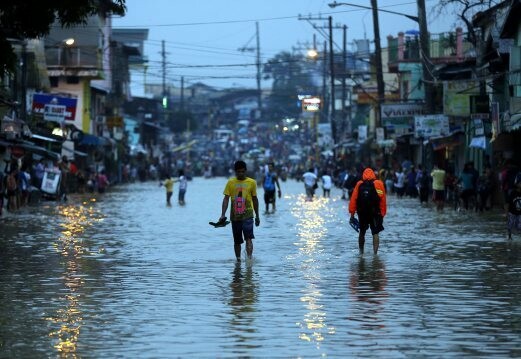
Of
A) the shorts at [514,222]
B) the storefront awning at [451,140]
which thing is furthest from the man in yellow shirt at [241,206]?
the storefront awning at [451,140]

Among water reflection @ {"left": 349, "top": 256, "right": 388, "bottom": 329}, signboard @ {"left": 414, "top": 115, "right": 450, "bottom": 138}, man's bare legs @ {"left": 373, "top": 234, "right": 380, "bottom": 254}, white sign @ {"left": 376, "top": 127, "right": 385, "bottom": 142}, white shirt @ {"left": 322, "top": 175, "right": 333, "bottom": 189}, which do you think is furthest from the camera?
white sign @ {"left": 376, "top": 127, "right": 385, "bottom": 142}

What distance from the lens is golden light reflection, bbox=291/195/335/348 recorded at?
12.6 metres

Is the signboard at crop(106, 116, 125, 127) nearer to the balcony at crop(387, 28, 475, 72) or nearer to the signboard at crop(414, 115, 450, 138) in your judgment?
the balcony at crop(387, 28, 475, 72)

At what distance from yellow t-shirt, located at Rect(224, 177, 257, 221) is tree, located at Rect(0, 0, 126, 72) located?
4.28 meters

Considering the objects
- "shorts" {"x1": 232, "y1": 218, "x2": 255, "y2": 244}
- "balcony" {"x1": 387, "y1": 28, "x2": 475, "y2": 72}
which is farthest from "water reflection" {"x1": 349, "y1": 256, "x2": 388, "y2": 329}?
"balcony" {"x1": 387, "y1": 28, "x2": 475, "y2": 72}

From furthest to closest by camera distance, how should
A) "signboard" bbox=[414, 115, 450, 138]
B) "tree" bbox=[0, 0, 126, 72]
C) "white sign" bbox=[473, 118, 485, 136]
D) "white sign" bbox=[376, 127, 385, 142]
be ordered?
"white sign" bbox=[376, 127, 385, 142] → "signboard" bbox=[414, 115, 450, 138] → "white sign" bbox=[473, 118, 485, 136] → "tree" bbox=[0, 0, 126, 72]

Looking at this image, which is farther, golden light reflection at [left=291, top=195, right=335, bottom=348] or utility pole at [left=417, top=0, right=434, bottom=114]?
utility pole at [left=417, top=0, right=434, bottom=114]

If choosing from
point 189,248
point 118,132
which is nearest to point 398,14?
point 189,248

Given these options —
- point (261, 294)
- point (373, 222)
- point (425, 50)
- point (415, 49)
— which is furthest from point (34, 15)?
point (415, 49)

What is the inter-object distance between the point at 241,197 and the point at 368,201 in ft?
8.87

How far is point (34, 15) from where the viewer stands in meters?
23.0

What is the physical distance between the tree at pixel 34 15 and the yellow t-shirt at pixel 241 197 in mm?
4279

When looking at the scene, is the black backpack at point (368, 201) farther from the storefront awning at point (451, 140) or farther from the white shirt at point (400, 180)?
the white shirt at point (400, 180)

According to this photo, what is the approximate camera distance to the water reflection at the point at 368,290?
13555 millimetres
